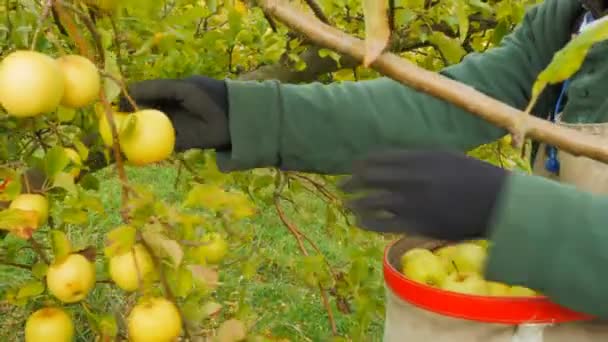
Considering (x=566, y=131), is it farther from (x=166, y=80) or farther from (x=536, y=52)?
(x=536, y=52)

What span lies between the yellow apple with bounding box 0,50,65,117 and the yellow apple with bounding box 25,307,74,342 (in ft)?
0.90

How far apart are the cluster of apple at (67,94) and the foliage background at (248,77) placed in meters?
0.03

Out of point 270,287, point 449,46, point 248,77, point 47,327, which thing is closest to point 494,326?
point 47,327

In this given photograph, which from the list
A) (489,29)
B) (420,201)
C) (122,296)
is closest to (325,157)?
(420,201)

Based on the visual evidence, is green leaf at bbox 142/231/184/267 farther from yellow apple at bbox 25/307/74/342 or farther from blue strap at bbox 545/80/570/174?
blue strap at bbox 545/80/570/174

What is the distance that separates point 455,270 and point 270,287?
1.84 metres

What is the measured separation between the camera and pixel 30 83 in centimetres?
73

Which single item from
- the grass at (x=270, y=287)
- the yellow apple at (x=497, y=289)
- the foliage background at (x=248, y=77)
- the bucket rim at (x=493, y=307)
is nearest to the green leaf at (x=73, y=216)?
the foliage background at (x=248, y=77)

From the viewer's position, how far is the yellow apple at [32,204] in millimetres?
863

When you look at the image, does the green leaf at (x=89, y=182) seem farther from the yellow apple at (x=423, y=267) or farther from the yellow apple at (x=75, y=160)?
the yellow apple at (x=423, y=267)

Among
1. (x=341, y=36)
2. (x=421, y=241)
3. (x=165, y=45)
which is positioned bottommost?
(x=421, y=241)

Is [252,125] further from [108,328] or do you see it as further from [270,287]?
[270,287]

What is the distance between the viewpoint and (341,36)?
614 mm

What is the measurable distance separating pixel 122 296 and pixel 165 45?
137cm
